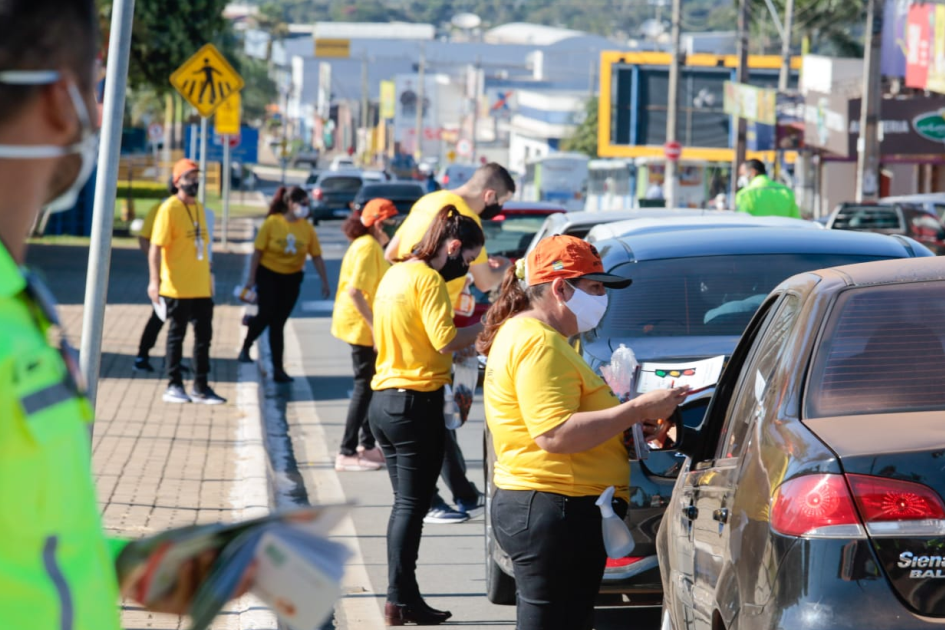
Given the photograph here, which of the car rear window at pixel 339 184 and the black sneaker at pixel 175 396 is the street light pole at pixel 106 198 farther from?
the car rear window at pixel 339 184

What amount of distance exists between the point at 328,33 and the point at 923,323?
186 m

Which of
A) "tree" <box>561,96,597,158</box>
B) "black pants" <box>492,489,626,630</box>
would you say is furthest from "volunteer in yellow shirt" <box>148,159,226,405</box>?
"tree" <box>561,96,597,158</box>

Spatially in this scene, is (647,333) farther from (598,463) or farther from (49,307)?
(49,307)

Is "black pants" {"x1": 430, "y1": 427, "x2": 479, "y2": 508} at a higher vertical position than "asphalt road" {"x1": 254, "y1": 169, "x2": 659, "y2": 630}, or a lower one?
higher

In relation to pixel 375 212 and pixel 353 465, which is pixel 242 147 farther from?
pixel 375 212

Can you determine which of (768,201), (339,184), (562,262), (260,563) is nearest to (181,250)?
(768,201)

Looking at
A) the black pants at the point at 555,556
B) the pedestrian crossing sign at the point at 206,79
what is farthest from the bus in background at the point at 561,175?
the black pants at the point at 555,556

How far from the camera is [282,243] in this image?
532 inches

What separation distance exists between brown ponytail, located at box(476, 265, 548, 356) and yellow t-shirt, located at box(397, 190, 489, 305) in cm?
293

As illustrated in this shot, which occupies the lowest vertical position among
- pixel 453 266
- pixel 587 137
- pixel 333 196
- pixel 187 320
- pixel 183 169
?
pixel 333 196

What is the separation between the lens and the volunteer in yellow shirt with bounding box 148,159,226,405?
11.3 meters

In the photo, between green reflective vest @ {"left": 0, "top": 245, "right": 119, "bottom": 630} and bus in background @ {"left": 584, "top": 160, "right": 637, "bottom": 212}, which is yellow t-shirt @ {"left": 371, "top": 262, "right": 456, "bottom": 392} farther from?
bus in background @ {"left": 584, "top": 160, "right": 637, "bottom": 212}

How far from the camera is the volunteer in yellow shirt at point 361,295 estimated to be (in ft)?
30.6

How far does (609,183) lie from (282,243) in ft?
178
